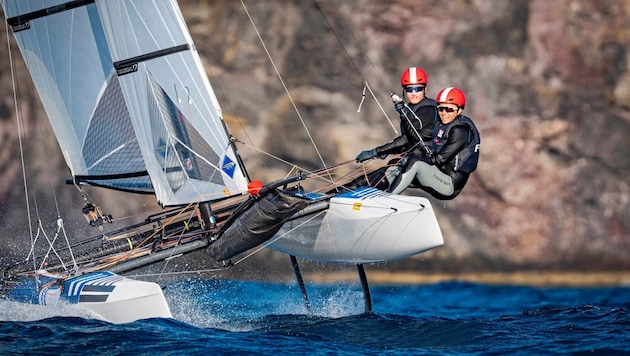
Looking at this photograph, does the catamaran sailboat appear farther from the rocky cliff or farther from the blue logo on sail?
the rocky cliff

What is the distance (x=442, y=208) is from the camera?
33.3 ft

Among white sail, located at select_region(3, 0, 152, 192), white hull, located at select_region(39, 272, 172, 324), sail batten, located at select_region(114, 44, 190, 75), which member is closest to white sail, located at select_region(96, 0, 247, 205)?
sail batten, located at select_region(114, 44, 190, 75)

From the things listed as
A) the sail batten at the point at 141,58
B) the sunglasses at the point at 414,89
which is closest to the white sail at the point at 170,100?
the sail batten at the point at 141,58

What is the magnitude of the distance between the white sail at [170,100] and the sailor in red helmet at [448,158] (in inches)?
50.6

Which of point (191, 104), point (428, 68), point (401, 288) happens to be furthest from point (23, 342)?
point (428, 68)

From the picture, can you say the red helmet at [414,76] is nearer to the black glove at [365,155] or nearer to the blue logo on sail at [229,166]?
the black glove at [365,155]

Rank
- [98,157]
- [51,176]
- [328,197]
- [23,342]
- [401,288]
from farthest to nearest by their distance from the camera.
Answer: [51,176] → [401,288] → [98,157] → [328,197] → [23,342]

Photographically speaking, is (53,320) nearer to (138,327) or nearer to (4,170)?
(138,327)

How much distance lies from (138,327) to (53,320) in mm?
709

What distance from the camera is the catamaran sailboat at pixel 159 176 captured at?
6148 mm

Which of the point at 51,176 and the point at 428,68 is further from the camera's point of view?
the point at 51,176

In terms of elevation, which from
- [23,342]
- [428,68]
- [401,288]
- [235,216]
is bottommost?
[401,288]

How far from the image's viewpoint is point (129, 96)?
22.2 feet

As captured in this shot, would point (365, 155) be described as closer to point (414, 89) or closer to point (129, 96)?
point (414, 89)
